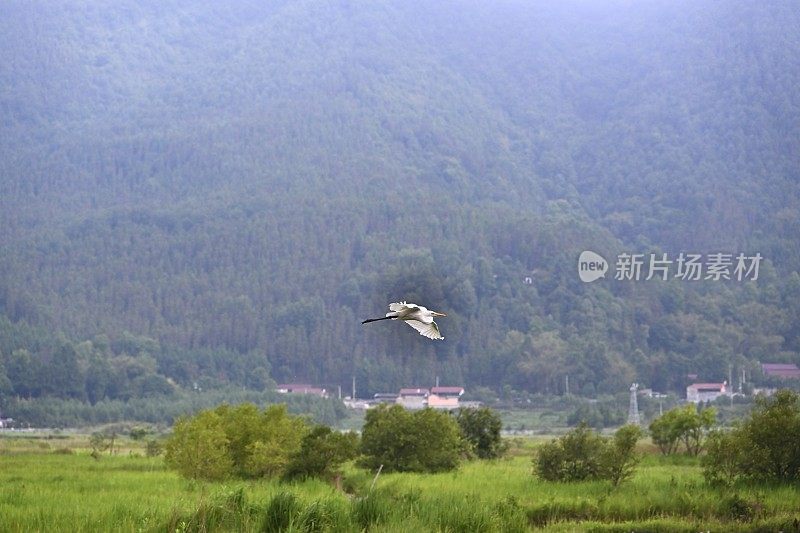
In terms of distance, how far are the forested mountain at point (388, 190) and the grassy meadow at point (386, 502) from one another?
75.5ft

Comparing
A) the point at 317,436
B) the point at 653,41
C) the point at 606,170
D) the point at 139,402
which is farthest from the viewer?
the point at 653,41

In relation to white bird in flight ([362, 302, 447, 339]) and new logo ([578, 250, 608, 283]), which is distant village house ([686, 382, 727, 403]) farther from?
white bird in flight ([362, 302, 447, 339])

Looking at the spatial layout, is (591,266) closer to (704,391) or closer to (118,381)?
(704,391)

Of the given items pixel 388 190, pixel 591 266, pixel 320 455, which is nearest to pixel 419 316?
pixel 320 455

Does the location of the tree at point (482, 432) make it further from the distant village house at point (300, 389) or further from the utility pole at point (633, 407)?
the distant village house at point (300, 389)

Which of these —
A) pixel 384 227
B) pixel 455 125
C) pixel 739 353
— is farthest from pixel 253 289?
pixel 455 125

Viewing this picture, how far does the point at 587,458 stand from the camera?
29312 mm

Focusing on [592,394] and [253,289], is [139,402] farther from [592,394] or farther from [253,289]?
[592,394]

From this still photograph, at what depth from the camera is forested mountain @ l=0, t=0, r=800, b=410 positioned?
9356 cm

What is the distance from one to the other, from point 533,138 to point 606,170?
1435 centimetres

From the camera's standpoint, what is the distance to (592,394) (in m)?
86.3

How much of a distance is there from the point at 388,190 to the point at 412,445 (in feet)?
318

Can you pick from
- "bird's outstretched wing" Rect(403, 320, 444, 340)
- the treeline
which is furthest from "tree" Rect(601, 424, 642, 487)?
the treeline

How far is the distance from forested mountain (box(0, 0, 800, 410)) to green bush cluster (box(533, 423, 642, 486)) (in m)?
22.3
